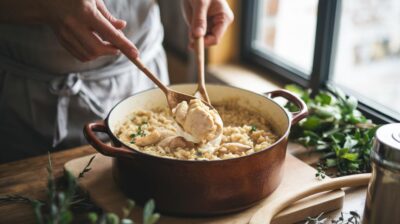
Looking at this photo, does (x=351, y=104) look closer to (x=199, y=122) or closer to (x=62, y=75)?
(x=199, y=122)

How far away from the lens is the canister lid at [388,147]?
0.76 m

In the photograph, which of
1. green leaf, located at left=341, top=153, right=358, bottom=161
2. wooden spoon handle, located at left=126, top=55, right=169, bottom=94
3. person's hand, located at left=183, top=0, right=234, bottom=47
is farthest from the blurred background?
wooden spoon handle, located at left=126, top=55, right=169, bottom=94

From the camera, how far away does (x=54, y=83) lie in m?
1.24

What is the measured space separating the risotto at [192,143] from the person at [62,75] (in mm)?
178

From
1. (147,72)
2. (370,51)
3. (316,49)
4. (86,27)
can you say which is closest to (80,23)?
(86,27)

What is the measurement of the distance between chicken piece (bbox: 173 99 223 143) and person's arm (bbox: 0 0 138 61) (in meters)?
0.15

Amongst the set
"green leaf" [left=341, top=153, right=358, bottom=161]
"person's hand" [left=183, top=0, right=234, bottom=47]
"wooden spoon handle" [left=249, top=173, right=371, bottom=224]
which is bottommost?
"green leaf" [left=341, top=153, right=358, bottom=161]

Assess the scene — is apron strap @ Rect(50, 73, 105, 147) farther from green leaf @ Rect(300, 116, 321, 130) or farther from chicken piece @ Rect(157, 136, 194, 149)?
green leaf @ Rect(300, 116, 321, 130)

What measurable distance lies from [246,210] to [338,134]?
0.35 metres

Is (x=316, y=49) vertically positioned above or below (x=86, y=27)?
below

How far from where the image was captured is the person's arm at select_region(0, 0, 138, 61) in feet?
3.04

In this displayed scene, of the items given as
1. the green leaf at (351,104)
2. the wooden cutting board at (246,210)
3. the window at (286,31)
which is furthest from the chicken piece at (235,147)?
the window at (286,31)

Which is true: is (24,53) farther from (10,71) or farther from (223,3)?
(223,3)

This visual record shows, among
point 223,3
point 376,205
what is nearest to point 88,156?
point 223,3
